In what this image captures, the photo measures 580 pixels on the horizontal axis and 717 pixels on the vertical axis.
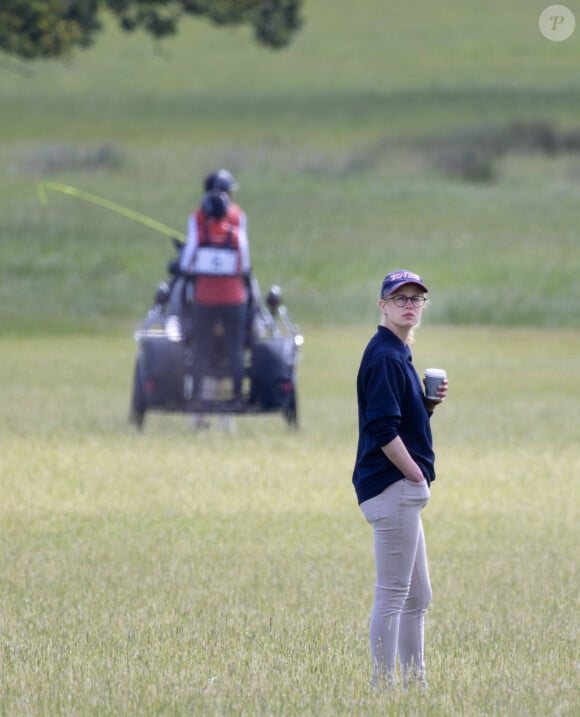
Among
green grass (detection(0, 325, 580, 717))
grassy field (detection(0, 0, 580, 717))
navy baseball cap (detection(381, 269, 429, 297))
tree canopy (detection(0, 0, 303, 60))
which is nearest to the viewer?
navy baseball cap (detection(381, 269, 429, 297))

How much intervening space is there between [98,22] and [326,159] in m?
21.6

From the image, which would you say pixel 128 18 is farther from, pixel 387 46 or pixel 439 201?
pixel 387 46

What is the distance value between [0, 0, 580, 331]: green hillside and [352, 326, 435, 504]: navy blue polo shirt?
2600 centimetres

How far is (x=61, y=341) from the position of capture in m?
32.6

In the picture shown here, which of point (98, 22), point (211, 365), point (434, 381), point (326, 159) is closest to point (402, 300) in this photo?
point (434, 381)

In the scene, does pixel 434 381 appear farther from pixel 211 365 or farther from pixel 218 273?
pixel 211 365

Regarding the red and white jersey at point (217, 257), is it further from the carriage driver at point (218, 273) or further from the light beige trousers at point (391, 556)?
the light beige trousers at point (391, 556)

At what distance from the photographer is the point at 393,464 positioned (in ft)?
21.4

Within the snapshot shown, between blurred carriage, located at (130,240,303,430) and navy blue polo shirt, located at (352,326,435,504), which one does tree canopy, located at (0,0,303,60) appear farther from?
navy blue polo shirt, located at (352,326,435,504)

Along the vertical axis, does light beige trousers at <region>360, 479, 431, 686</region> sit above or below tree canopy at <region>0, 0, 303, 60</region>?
below

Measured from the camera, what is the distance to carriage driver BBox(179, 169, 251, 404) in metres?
16.7

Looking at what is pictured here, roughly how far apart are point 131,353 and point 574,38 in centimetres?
6084

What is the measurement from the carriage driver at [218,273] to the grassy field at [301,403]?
0.83 meters

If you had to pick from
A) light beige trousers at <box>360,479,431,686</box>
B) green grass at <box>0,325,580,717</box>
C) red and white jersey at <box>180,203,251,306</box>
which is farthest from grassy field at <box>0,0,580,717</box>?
red and white jersey at <box>180,203,251,306</box>
